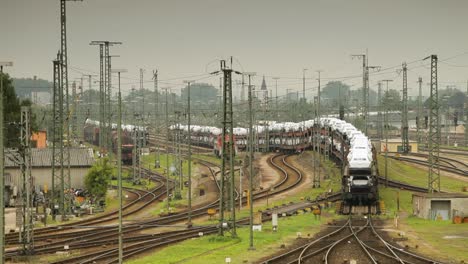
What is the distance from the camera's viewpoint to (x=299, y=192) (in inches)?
3027

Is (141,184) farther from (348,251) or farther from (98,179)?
(348,251)

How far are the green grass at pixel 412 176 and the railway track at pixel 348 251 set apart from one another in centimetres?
3046

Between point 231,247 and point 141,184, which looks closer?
point 231,247

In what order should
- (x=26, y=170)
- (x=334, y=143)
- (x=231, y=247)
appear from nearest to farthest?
(x=231, y=247) < (x=26, y=170) < (x=334, y=143)

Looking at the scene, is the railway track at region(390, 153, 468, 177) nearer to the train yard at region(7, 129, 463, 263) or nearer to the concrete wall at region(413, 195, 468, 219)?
the train yard at region(7, 129, 463, 263)

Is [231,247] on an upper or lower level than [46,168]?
lower

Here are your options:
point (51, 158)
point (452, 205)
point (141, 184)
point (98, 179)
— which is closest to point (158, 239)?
point (452, 205)

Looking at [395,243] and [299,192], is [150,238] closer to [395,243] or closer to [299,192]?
[395,243]

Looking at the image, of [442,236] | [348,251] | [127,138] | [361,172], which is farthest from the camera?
[127,138]

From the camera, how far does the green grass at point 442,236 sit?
42688mm

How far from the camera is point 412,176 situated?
9169 centimetres

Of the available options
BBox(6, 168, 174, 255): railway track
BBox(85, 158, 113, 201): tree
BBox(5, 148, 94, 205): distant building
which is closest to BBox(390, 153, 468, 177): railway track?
BBox(6, 168, 174, 255): railway track

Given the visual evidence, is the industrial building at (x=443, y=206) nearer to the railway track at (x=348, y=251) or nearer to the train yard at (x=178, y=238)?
the train yard at (x=178, y=238)

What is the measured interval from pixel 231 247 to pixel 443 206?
2011cm
